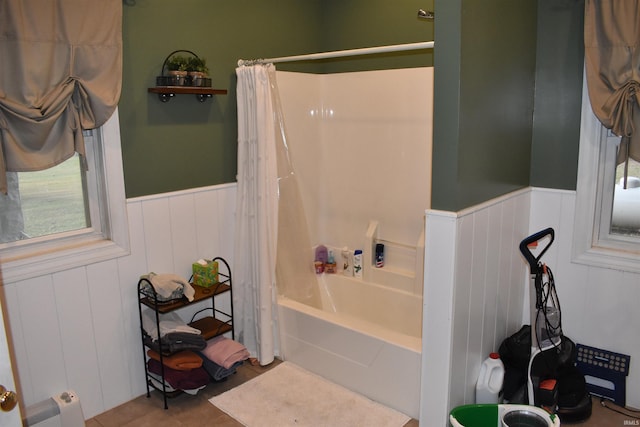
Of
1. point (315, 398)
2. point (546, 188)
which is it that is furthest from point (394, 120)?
point (315, 398)

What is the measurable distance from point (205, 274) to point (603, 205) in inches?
86.1

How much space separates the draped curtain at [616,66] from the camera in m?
2.25

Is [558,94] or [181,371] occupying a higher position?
[558,94]

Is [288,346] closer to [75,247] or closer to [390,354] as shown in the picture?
[390,354]

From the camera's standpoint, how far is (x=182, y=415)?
254 centimetres

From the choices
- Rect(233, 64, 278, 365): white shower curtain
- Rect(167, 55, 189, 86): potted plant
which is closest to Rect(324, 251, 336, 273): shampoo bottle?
Rect(233, 64, 278, 365): white shower curtain

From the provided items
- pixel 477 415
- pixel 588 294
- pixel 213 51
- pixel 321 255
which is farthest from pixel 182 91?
pixel 588 294

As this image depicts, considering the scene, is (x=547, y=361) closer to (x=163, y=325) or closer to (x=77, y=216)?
(x=163, y=325)

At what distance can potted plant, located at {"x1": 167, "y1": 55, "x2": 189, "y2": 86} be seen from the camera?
8.40 ft

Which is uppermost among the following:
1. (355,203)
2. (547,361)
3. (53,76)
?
(53,76)

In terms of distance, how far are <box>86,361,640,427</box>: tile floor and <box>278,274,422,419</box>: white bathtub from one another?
9.3 inches

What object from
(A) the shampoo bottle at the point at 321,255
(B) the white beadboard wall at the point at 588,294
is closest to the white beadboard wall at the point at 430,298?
(B) the white beadboard wall at the point at 588,294

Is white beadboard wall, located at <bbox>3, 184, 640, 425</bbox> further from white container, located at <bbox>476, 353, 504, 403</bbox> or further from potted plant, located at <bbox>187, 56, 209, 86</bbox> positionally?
potted plant, located at <bbox>187, 56, 209, 86</bbox>

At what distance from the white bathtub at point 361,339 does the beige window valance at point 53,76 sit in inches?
59.7
